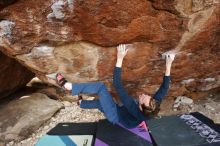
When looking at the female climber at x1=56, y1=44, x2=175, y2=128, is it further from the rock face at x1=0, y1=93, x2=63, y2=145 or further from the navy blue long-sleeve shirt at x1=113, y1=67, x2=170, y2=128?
the rock face at x1=0, y1=93, x2=63, y2=145

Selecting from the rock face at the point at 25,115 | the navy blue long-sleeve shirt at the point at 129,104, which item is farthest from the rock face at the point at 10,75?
the navy blue long-sleeve shirt at the point at 129,104

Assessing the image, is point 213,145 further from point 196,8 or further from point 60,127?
point 60,127

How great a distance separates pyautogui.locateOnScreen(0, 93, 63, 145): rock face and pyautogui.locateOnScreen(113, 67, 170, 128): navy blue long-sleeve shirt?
48.0 inches

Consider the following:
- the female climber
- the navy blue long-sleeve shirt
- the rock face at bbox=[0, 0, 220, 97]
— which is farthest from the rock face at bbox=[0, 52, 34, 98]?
the navy blue long-sleeve shirt

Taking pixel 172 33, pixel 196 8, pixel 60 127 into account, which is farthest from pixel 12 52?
pixel 196 8

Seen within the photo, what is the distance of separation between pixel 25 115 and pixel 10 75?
74 cm

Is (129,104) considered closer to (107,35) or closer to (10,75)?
(107,35)

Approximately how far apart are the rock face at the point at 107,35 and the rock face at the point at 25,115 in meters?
0.61

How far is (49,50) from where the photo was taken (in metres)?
3.68

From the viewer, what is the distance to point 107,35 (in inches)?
139

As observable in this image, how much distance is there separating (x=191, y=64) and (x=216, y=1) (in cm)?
96

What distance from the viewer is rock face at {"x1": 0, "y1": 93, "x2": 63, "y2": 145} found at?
4.24m

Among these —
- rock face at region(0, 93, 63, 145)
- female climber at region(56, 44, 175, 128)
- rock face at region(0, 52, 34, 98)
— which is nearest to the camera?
female climber at region(56, 44, 175, 128)

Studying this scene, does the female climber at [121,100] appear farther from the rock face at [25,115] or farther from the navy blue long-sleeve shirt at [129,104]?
the rock face at [25,115]
